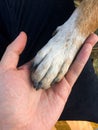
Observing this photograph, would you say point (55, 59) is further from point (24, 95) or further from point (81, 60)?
point (24, 95)

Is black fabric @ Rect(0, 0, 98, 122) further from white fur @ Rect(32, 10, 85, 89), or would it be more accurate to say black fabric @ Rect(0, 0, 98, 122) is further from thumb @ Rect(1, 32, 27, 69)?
thumb @ Rect(1, 32, 27, 69)

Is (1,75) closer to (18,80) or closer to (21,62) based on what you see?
(18,80)

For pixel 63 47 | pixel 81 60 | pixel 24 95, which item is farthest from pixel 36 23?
pixel 24 95

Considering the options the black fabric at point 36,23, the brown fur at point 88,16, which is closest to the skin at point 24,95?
the brown fur at point 88,16

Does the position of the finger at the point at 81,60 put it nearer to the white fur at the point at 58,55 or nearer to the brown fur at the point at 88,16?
the white fur at the point at 58,55

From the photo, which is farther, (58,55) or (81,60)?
(58,55)

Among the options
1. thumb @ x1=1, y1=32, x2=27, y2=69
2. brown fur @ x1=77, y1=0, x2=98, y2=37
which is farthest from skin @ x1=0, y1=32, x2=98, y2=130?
brown fur @ x1=77, y1=0, x2=98, y2=37

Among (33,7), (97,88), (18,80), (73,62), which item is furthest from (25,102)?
(97,88)
